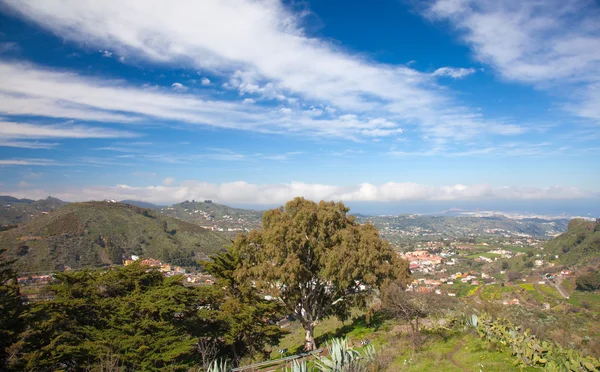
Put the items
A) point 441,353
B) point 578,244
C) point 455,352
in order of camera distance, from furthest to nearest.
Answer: point 578,244
point 455,352
point 441,353

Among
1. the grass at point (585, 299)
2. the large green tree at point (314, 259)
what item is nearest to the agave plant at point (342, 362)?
the large green tree at point (314, 259)

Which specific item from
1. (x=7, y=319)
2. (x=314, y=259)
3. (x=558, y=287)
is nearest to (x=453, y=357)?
(x=314, y=259)

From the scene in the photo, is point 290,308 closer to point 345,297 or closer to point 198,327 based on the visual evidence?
point 345,297

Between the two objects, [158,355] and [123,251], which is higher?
[158,355]

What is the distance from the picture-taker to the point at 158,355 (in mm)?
11094

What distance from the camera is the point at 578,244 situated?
68812 mm

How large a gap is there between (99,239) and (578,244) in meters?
120

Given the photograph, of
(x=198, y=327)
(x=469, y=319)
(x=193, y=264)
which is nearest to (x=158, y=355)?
(x=198, y=327)

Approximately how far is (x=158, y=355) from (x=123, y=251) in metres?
84.4

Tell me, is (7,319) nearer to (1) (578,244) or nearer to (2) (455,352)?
(2) (455,352)

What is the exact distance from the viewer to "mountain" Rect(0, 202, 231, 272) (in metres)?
69.9

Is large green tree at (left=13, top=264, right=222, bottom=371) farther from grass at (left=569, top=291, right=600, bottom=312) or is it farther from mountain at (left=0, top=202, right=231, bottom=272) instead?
mountain at (left=0, top=202, right=231, bottom=272)

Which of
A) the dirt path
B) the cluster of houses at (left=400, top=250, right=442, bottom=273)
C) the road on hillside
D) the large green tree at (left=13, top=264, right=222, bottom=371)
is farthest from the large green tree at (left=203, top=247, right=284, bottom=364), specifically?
the cluster of houses at (left=400, top=250, right=442, bottom=273)

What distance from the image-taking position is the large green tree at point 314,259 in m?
12.7
